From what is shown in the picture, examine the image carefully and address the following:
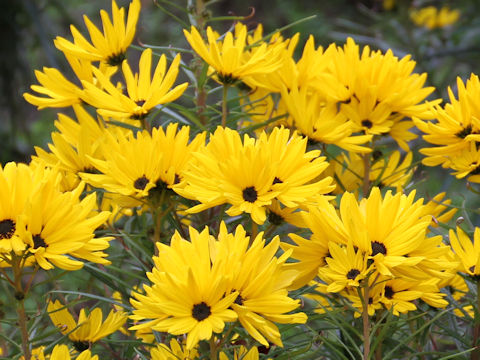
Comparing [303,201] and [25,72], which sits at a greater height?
[25,72]

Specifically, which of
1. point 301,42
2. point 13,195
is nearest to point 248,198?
point 13,195

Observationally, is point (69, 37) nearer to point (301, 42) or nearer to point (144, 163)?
point (301, 42)

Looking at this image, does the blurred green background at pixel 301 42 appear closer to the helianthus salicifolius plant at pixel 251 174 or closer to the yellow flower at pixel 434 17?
the yellow flower at pixel 434 17

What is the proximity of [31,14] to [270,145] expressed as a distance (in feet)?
6.25

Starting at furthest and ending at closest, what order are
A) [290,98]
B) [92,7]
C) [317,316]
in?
[92,7] → [290,98] → [317,316]

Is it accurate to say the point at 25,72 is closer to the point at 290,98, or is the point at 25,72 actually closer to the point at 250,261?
the point at 290,98

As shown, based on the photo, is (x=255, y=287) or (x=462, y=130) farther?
(x=462, y=130)

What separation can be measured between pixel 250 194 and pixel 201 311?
0.42 ft

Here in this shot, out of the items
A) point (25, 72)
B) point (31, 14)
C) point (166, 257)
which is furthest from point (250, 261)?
point (25, 72)

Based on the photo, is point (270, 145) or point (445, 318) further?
point (445, 318)

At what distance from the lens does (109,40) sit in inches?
30.0

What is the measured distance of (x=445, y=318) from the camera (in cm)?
77

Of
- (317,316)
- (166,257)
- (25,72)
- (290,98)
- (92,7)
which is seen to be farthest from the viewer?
(92,7)

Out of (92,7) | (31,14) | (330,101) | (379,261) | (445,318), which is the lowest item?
(445,318)
